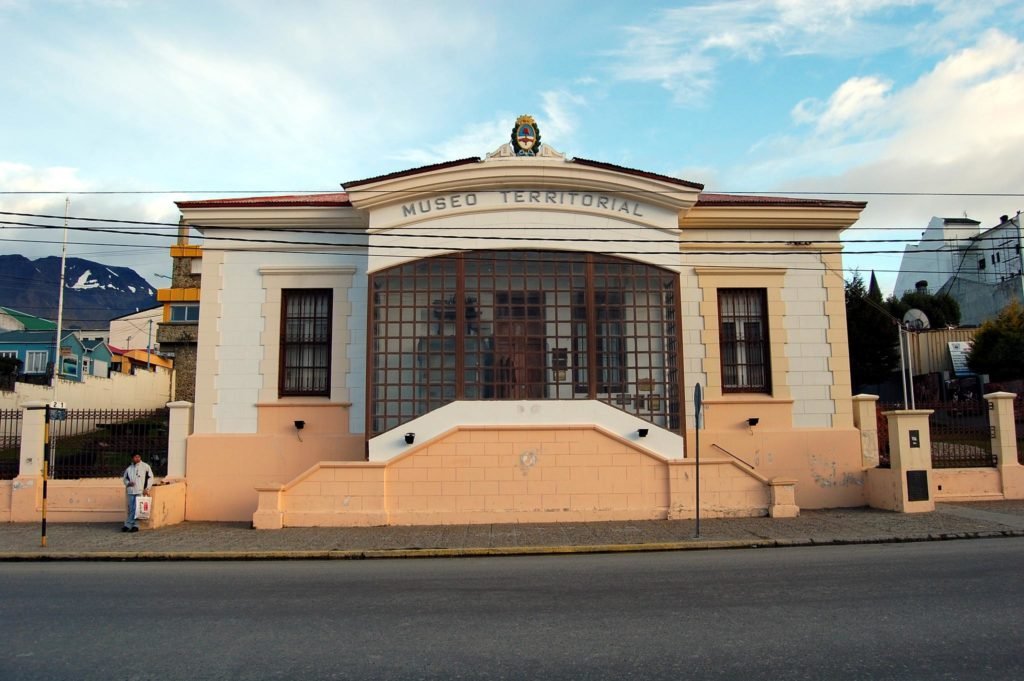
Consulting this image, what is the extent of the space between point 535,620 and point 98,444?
12362mm

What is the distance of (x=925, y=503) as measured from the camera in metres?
15.4

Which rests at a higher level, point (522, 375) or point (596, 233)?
point (596, 233)

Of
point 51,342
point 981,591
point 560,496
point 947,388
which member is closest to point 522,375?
point 560,496

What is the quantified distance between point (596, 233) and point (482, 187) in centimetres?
251

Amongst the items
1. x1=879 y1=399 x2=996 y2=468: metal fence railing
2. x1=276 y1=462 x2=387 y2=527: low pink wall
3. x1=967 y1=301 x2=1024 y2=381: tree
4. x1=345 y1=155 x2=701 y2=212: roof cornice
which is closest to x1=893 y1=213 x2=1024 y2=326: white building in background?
x1=967 y1=301 x2=1024 y2=381: tree

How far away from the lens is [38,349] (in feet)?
160

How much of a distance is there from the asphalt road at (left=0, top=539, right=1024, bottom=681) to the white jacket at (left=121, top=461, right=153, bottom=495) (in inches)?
146

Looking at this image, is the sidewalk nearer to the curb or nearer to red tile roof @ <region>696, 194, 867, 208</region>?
the curb

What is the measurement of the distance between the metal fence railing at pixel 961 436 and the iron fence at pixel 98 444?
51.9 ft

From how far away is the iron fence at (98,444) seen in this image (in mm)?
16109

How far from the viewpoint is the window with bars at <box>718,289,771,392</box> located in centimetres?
1712

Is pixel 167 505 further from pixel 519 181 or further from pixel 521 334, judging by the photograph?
pixel 519 181

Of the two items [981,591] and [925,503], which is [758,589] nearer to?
[981,591]

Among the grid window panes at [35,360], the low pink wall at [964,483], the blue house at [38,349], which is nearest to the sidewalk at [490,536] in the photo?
the low pink wall at [964,483]
